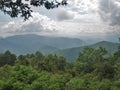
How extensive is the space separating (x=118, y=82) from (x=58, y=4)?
117714mm

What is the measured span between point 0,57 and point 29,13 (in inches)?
7268

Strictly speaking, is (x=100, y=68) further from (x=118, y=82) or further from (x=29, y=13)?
(x=29, y=13)

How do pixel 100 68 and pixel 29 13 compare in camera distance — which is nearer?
pixel 29 13

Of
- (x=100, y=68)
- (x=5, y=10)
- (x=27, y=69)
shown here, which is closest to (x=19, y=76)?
(x=27, y=69)

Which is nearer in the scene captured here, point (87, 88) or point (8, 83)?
point (8, 83)

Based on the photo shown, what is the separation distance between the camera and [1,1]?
16.4 meters

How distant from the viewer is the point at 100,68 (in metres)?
153

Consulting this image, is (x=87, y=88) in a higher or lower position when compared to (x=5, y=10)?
lower

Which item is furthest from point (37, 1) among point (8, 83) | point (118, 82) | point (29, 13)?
point (118, 82)

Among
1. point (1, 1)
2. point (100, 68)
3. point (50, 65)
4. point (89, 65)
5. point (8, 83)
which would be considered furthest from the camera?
point (89, 65)

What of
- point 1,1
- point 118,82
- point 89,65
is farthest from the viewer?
point 89,65

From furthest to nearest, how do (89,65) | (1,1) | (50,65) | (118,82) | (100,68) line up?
1. (89,65)
2. (50,65)
3. (100,68)
4. (118,82)
5. (1,1)

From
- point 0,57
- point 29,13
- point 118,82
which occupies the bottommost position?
point 0,57

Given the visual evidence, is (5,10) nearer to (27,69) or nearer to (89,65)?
(27,69)
